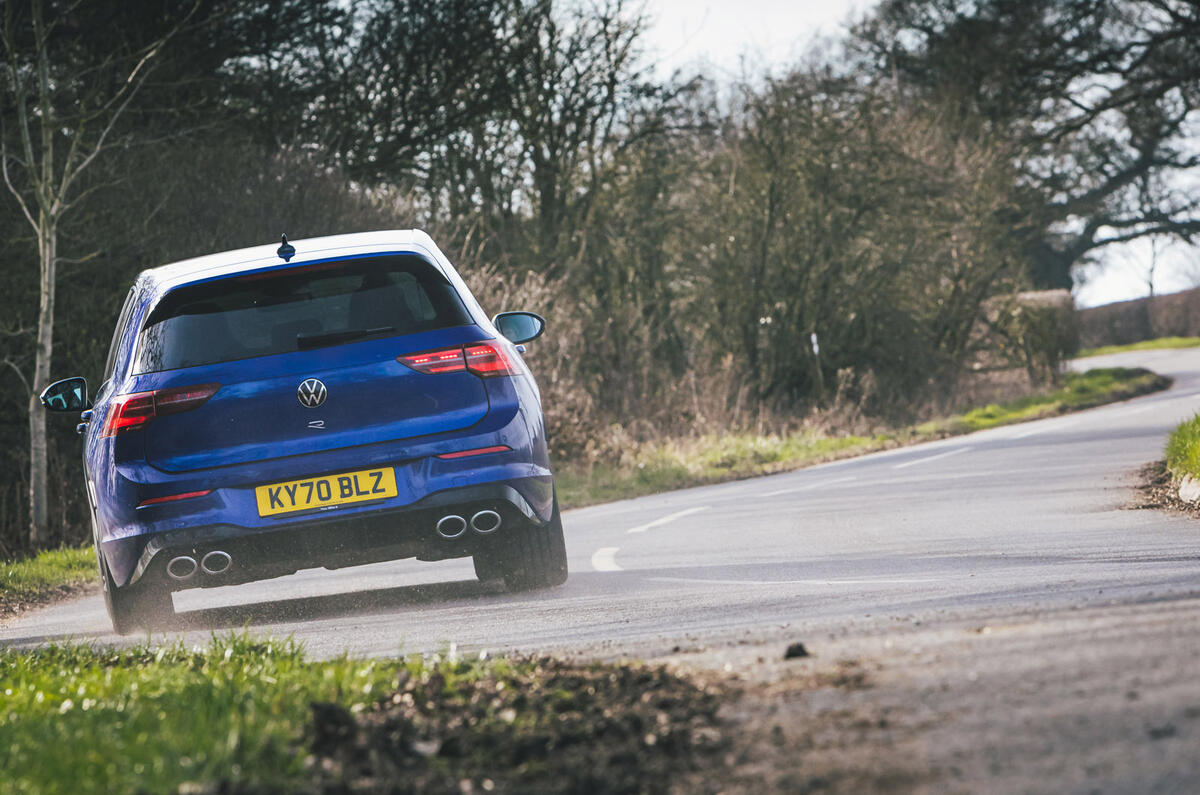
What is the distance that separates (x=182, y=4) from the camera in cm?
2641

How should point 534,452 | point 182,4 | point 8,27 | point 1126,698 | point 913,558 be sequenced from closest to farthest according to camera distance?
point 1126,698 < point 534,452 < point 913,558 < point 8,27 < point 182,4

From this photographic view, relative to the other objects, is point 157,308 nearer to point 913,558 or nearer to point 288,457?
point 288,457

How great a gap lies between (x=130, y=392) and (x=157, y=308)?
1.45ft

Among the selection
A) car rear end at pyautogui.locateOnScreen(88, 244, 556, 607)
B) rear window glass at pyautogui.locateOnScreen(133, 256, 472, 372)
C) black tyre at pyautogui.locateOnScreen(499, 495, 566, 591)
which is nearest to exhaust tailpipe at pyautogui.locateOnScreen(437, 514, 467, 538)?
car rear end at pyautogui.locateOnScreen(88, 244, 556, 607)

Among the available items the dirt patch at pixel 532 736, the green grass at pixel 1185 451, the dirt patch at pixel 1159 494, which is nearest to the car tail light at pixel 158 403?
the dirt patch at pixel 532 736

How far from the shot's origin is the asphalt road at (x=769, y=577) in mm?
6840

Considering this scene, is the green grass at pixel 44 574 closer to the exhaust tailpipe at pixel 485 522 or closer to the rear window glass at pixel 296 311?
the rear window glass at pixel 296 311

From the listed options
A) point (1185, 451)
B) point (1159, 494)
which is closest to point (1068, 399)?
point (1185, 451)

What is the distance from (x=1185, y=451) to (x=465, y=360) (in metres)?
7.37

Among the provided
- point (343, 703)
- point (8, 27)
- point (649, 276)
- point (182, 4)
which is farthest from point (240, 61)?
point (343, 703)

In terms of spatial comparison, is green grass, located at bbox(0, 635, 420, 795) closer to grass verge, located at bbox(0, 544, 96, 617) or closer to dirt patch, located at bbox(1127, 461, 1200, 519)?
grass verge, located at bbox(0, 544, 96, 617)

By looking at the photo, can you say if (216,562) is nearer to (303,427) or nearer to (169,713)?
(303,427)

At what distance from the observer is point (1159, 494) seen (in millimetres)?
12500

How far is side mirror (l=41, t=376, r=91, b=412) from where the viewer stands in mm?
9430
